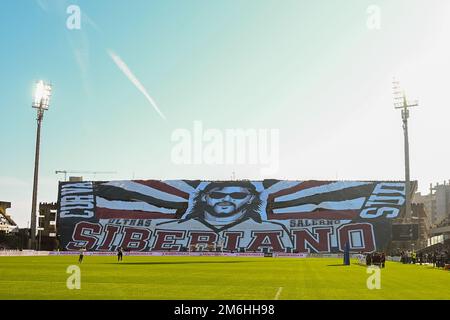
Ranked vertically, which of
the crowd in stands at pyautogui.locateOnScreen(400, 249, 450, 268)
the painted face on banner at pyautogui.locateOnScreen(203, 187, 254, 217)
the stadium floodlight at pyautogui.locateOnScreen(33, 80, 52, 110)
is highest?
the stadium floodlight at pyautogui.locateOnScreen(33, 80, 52, 110)

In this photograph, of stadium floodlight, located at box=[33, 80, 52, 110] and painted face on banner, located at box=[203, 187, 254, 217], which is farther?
painted face on banner, located at box=[203, 187, 254, 217]

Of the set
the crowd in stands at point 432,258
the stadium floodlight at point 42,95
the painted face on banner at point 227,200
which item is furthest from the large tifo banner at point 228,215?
the crowd in stands at point 432,258

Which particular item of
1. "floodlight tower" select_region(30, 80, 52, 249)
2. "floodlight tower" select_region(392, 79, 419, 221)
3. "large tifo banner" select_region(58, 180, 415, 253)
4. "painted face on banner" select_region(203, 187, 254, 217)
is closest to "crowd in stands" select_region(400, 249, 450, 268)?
"floodlight tower" select_region(392, 79, 419, 221)

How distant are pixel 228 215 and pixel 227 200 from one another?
3.86m

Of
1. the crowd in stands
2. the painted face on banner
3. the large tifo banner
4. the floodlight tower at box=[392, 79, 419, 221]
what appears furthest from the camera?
the painted face on banner

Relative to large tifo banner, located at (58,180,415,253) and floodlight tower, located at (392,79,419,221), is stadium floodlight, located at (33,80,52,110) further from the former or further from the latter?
floodlight tower, located at (392,79,419,221)

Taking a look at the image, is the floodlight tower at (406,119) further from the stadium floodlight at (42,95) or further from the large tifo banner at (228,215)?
the stadium floodlight at (42,95)

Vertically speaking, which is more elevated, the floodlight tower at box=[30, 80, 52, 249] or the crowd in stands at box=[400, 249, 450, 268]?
the floodlight tower at box=[30, 80, 52, 249]

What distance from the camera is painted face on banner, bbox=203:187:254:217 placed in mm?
125250

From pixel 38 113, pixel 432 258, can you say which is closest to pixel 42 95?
pixel 38 113

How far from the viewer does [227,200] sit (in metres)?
126

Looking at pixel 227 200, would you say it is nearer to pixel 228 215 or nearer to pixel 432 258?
pixel 228 215
